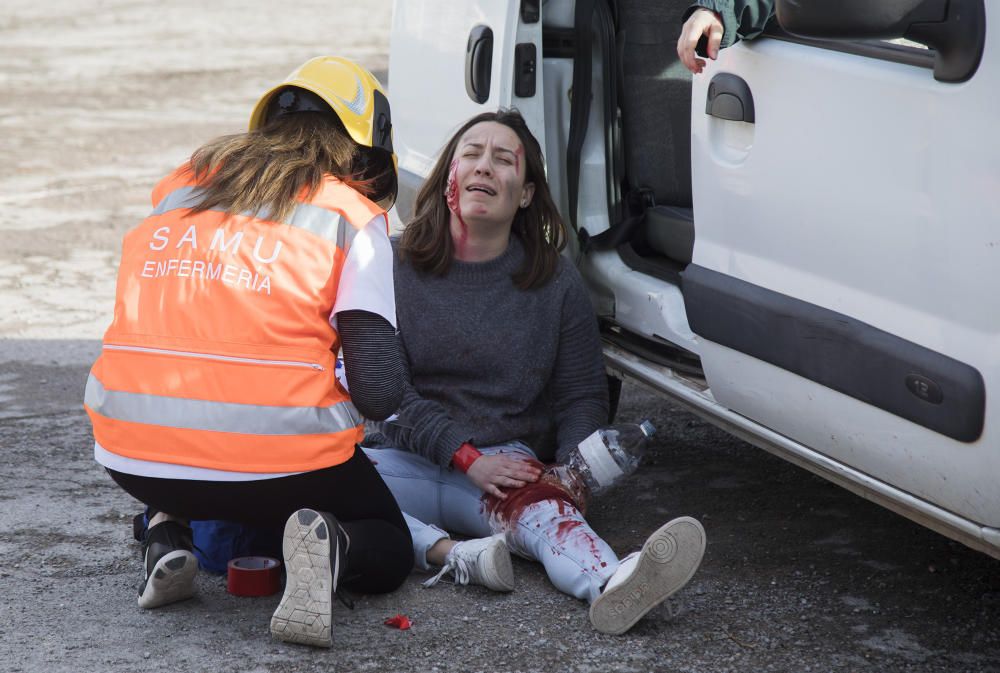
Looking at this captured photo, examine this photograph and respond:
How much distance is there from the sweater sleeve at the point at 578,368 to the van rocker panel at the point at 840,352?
0.55 meters

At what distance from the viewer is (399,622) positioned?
3.21m

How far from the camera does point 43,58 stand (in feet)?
49.3

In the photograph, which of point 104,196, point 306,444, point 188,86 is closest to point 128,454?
point 306,444

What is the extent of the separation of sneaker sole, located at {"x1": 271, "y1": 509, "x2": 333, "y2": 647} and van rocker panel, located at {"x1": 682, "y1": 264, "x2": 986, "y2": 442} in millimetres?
1054

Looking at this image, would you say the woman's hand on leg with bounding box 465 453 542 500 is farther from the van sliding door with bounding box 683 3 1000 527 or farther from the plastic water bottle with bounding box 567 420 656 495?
the van sliding door with bounding box 683 3 1000 527

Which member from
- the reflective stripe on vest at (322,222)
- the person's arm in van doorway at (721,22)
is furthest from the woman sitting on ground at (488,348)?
the person's arm in van doorway at (721,22)

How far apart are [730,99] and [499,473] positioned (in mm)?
1140

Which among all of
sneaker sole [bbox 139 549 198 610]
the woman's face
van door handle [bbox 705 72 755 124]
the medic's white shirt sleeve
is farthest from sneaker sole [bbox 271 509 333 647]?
van door handle [bbox 705 72 755 124]

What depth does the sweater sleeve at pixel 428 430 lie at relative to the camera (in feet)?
12.1

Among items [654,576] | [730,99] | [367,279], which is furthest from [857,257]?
[367,279]

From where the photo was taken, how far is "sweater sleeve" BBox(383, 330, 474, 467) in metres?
3.69

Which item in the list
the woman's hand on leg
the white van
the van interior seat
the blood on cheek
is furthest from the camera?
the van interior seat

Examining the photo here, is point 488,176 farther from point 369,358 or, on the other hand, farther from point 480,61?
point 369,358

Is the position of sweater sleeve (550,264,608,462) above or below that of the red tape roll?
above
